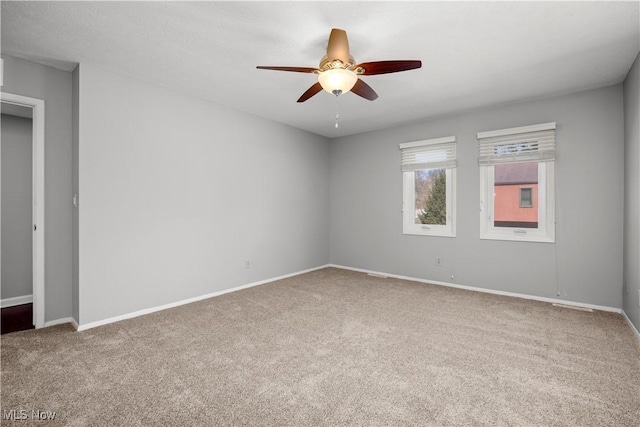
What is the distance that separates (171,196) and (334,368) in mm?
2654

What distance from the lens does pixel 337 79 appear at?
2.22 meters

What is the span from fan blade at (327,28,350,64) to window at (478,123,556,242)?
112 inches

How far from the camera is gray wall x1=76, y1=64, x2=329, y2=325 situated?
2941 mm

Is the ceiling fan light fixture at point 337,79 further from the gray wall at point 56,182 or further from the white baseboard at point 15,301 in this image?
the white baseboard at point 15,301

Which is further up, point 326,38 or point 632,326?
point 326,38

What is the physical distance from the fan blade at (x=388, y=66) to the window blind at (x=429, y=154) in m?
2.56

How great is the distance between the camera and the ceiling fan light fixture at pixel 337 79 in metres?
2.20

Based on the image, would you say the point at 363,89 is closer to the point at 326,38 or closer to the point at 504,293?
the point at 326,38

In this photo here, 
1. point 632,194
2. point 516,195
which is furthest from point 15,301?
point 632,194

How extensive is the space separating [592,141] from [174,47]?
178 inches

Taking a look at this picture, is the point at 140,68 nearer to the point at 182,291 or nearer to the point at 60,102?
the point at 60,102

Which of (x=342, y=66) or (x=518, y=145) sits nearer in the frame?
(x=342, y=66)

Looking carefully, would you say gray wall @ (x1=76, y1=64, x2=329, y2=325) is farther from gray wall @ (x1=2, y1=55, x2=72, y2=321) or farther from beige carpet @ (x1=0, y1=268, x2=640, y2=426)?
beige carpet @ (x1=0, y1=268, x2=640, y2=426)

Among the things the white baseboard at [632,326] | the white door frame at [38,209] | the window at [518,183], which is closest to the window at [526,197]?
the window at [518,183]
